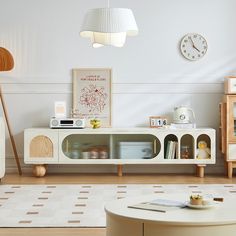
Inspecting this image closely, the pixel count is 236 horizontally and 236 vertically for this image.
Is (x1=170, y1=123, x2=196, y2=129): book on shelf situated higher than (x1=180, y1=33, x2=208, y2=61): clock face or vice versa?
(x1=180, y1=33, x2=208, y2=61): clock face

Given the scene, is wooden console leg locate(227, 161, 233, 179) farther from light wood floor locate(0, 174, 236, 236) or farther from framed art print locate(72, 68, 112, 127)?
framed art print locate(72, 68, 112, 127)

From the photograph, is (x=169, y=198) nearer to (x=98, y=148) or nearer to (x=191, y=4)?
(x=98, y=148)

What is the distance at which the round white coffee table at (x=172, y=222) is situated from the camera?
2.89 meters

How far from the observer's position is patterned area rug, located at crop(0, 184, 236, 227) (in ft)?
14.4

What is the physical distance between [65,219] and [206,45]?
135 inches

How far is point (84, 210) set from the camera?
4766 mm

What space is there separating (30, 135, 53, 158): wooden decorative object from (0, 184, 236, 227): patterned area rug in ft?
2.23

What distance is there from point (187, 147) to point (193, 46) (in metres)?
1.23

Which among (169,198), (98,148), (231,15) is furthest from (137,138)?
(169,198)

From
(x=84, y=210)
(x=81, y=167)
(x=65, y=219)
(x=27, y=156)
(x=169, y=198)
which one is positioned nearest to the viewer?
(x=169, y=198)

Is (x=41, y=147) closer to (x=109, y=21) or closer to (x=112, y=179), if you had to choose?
(x=112, y=179)

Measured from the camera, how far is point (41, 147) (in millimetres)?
6645

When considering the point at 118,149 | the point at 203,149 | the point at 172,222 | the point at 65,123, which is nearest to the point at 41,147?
the point at 65,123

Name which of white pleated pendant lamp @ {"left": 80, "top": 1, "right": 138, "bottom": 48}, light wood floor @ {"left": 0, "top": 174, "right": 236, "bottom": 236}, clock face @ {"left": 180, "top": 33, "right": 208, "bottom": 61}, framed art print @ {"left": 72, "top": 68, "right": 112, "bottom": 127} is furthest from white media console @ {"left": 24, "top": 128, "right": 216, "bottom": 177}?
white pleated pendant lamp @ {"left": 80, "top": 1, "right": 138, "bottom": 48}
